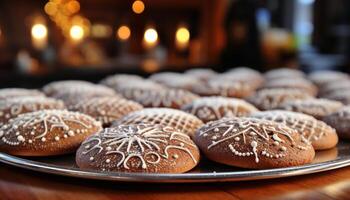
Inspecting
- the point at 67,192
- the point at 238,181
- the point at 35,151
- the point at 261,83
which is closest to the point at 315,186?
the point at 238,181

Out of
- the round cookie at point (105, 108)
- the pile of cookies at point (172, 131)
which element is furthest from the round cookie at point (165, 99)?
the round cookie at point (105, 108)

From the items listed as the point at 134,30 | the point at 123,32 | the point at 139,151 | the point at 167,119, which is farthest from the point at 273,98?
the point at 134,30

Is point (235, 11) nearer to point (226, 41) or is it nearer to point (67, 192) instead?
point (226, 41)

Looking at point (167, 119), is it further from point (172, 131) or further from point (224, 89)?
point (224, 89)

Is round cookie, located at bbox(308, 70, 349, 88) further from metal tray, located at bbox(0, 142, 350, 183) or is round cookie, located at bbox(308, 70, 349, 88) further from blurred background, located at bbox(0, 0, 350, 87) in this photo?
blurred background, located at bbox(0, 0, 350, 87)

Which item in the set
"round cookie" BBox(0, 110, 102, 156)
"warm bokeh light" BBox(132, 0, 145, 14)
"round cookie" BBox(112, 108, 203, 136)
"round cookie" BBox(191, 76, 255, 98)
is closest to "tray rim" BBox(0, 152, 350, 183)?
"round cookie" BBox(0, 110, 102, 156)

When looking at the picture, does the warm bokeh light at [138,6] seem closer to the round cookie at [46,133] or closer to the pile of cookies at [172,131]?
the pile of cookies at [172,131]
